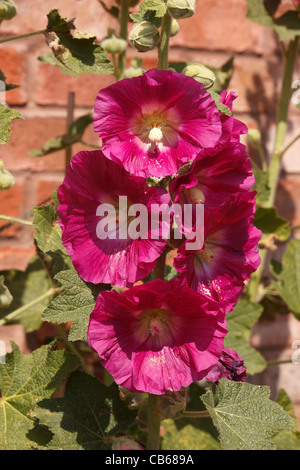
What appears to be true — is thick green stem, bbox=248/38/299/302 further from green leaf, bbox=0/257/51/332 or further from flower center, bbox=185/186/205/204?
flower center, bbox=185/186/205/204

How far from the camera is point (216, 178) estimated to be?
62 cm

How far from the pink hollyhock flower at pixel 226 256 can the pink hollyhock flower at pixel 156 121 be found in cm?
7

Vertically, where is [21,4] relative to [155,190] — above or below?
above

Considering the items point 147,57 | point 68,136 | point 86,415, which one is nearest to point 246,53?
point 147,57

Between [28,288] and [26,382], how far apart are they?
280 millimetres

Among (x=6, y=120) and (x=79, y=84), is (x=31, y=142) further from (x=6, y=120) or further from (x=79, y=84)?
(x=6, y=120)

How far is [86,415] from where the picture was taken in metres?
0.74

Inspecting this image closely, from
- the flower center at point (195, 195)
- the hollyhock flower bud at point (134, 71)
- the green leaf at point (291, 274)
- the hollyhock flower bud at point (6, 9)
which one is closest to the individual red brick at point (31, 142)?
the hollyhock flower bud at point (134, 71)

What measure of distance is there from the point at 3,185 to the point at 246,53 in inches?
26.7

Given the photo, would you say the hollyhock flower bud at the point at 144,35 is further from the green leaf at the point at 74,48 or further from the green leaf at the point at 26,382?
the green leaf at the point at 26,382

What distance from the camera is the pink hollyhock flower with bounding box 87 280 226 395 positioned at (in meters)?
0.59

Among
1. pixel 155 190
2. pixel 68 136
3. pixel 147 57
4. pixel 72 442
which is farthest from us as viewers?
pixel 147 57

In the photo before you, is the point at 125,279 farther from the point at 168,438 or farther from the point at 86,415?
the point at 168,438
